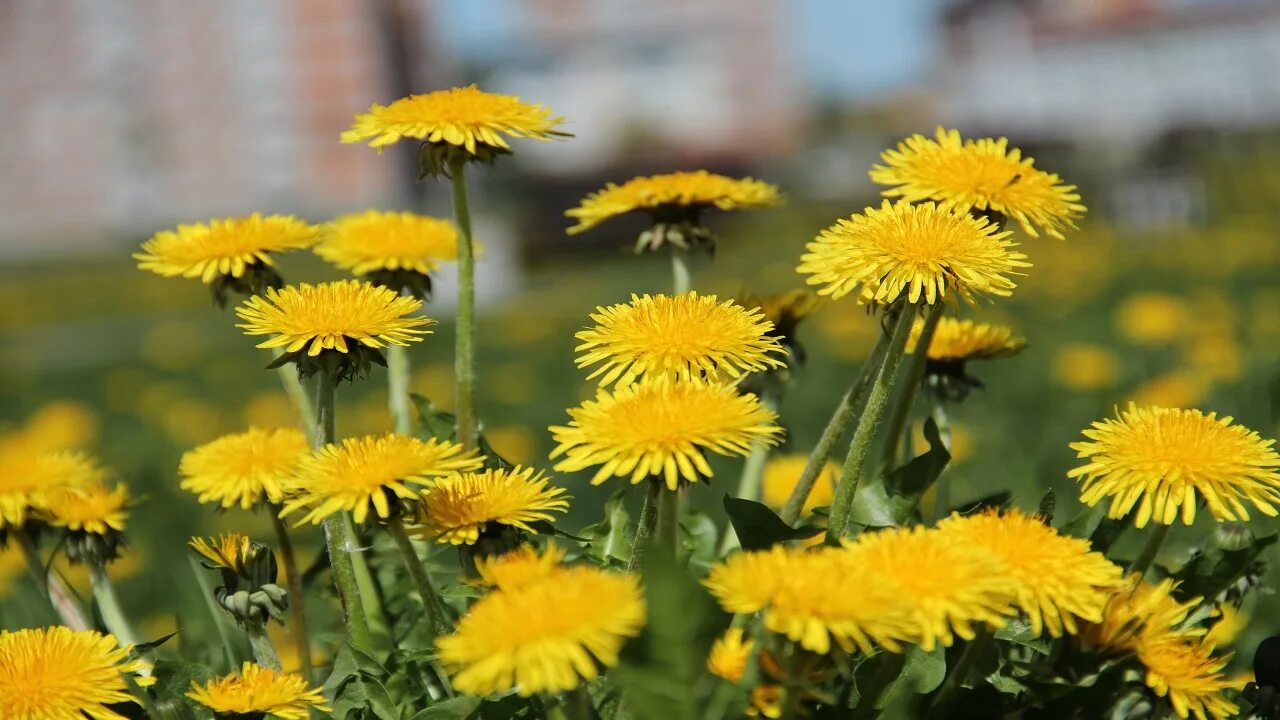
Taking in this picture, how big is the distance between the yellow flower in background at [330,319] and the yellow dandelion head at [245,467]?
0.52 ft

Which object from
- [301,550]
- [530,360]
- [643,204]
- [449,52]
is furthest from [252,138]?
[643,204]

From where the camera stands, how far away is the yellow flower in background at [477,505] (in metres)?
0.76

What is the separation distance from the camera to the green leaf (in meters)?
0.78

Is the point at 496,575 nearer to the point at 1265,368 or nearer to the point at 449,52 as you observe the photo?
the point at 1265,368

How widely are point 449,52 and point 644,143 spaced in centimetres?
422

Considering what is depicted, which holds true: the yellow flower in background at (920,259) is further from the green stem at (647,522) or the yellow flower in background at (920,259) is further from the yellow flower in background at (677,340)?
the green stem at (647,522)

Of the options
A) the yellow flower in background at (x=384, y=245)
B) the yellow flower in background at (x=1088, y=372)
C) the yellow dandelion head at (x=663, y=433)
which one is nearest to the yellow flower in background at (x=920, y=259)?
the yellow dandelion head at (x=663, y=433)

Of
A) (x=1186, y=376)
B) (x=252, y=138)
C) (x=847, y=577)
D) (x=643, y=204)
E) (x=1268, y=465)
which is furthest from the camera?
(x=252, y=138)

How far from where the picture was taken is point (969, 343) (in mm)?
1052

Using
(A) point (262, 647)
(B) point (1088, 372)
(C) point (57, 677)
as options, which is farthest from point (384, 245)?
(B) point (1088, 372)

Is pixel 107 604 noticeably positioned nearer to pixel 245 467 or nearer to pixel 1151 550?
pixel 245 467

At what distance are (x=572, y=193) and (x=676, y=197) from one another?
46.2ft

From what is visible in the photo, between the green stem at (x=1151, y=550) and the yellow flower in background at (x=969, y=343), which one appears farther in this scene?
the yellow flower in background at (x=969, y=343)

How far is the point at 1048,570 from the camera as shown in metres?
0.65
